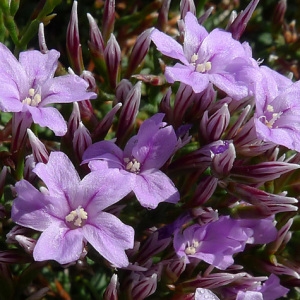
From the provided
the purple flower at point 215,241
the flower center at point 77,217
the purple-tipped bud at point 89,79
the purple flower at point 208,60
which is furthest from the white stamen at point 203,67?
the flower center at point 77,217

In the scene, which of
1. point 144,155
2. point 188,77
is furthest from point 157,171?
point 188,77

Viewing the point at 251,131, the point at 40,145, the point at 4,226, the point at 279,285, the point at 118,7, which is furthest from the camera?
the point at 118,7

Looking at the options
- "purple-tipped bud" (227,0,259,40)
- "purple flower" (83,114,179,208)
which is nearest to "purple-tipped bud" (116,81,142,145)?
"purple flower" (83,114,179,208)

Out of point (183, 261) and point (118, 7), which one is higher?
point (118, 7)

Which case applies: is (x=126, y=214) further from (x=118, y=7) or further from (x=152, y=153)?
(x=118, y=7)

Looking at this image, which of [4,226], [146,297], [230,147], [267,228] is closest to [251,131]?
[230,147]

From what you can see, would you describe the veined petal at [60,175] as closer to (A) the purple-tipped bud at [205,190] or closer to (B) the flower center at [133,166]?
(B) the flower center at [133,166]
